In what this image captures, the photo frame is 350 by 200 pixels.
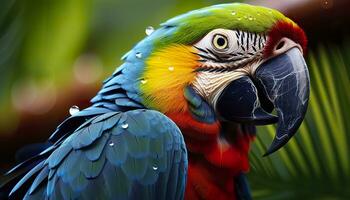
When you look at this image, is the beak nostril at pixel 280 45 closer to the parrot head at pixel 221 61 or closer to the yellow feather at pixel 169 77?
the parrot head at pixel 221 61

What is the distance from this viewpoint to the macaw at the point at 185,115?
2.21 m

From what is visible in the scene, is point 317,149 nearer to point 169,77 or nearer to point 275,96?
point 275,96

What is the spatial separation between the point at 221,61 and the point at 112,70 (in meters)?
0.53

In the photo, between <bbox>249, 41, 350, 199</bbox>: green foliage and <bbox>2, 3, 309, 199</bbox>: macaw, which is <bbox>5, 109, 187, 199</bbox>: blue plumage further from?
<bbox>249, 41, 350, 199</bbox>: green foliage

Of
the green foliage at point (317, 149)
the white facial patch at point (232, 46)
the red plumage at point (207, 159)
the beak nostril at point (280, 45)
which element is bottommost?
the green foliage at point (317, 149)

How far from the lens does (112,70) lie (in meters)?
2.84

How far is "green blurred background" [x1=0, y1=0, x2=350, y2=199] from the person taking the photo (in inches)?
97.8

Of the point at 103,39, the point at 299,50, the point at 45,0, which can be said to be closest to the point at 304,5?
the point at 299,50

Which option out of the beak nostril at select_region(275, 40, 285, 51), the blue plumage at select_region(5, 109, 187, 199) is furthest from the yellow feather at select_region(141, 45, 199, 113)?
the beak nostril at select_region(275, 40, 285, 51)

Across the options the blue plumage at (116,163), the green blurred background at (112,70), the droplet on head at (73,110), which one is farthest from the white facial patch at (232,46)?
the droplet on head at (73,110)

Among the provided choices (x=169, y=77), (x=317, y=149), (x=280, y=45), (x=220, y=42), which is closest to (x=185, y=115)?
(x=169, y=77)

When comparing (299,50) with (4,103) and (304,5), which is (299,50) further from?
(4,103)

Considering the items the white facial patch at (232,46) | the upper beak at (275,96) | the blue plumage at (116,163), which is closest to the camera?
the blue plumage at (116,163)

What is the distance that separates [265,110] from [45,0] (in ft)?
3.20
